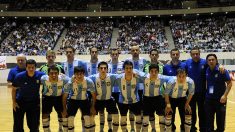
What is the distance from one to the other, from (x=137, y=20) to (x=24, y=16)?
11.5 metres

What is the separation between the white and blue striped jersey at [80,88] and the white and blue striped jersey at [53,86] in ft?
0.45

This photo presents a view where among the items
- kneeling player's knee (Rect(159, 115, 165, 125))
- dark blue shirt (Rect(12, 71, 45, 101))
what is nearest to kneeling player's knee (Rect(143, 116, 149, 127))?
kneeling player's knee (Rect(159, 115, 165, 125))

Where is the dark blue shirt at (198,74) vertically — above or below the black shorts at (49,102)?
above

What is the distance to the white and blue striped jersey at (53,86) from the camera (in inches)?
297

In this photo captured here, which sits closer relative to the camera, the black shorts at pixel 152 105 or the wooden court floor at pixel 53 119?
the black shorts at pixel 152 105

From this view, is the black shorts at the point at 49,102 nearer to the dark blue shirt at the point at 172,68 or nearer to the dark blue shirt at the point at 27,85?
the dark blue shirt at the point at 27,85

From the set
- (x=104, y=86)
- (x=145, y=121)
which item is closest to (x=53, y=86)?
(x=104, y=86)

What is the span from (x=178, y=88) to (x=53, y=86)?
2.67 m

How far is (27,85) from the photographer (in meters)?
7.40

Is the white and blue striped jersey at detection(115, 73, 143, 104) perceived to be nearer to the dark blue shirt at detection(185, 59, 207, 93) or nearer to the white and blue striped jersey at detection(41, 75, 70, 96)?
the white and blue striped jersey at detection(41, 75, 70, 96)

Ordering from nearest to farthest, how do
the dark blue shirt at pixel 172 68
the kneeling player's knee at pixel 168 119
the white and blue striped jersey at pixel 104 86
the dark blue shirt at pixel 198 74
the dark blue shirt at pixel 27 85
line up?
the dark blue shirt at pixel 27 85
the kneeling player's knee at pixel 168 119
the white and blue striped jersey at pixel 104 86
the dark blue shirt at pixel 198 74
the dark blue shirt at pixel 172 68

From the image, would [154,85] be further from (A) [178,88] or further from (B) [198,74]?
(B) [198,74]

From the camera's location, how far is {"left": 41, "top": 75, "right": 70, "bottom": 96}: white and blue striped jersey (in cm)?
754

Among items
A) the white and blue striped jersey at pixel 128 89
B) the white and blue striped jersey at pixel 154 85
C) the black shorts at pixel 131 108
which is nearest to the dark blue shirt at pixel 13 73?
the white and blue striped jersey at pixel 128 89
